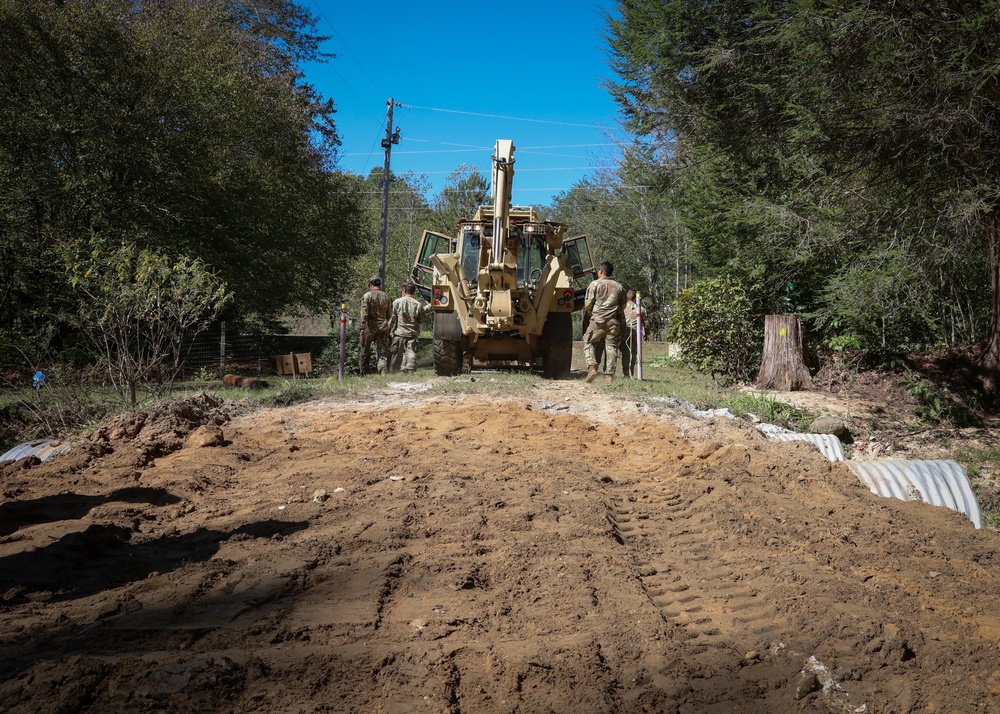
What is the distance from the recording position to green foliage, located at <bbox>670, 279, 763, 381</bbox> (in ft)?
41.5

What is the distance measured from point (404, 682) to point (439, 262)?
992 cm

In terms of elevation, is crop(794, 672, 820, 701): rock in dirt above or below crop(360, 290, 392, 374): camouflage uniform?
below

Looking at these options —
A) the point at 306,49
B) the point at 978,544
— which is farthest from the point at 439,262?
the point at 306,49

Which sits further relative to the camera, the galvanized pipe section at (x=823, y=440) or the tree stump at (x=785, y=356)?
the tree stump at (x=785, y=356)

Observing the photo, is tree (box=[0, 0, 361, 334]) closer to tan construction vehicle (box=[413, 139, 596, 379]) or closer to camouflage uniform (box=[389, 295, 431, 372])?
camouflage uniform (box=[389, 295, 431, 372])

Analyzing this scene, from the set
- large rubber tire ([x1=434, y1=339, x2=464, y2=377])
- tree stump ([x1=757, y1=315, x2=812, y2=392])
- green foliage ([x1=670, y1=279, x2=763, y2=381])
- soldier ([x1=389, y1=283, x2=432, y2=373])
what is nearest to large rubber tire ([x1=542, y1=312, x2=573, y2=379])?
large rubber tire ([x1=434, y1=339, x2=464, y2=377])

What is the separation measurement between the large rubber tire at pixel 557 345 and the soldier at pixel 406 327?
2.97m

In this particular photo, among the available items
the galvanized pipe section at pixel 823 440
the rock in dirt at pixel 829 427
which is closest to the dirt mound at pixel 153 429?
the galvanized pipe section at pixel 823 440

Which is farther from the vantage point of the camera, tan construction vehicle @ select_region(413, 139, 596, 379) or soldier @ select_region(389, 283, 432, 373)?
soldier @ select_region(389, 283, 432, 373)

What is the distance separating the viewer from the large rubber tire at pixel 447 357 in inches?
495

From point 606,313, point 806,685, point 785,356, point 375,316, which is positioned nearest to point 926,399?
point 785,356

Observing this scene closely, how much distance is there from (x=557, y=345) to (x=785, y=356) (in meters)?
3.61

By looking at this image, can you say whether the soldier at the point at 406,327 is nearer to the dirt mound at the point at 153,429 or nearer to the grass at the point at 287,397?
the grass at the point at 287,397

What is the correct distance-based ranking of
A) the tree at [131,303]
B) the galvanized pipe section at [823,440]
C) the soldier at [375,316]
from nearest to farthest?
the galvanized pipe section at [823,440] → the tree at [131,303] → the soldier at [375,316]
